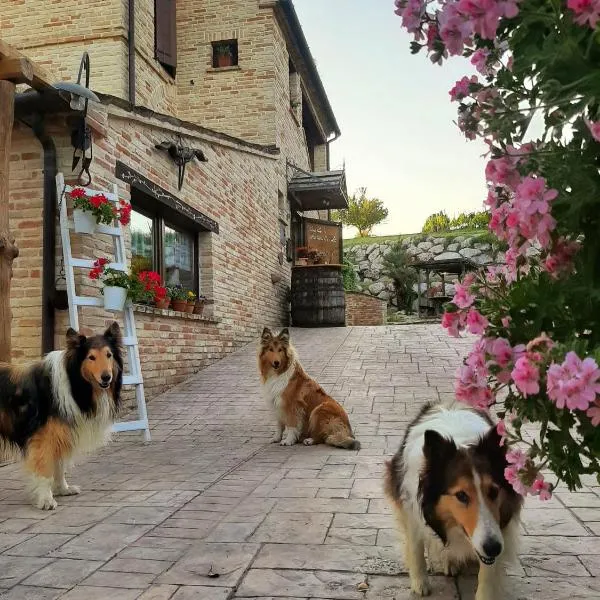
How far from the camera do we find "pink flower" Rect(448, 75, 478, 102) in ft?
4.93

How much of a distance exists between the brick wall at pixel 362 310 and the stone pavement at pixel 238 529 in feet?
39.5

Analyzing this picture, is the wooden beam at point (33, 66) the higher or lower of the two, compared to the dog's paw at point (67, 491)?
higher

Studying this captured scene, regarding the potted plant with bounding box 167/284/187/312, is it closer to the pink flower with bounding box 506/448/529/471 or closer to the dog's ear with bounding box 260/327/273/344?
the dog's ear with bounding box 260/327/273/344

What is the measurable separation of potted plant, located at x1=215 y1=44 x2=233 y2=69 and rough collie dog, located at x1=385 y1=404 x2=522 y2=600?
13.3 m

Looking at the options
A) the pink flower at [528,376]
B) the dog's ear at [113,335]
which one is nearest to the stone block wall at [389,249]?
the dog's ear at [113,335]

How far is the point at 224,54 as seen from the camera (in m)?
14.2

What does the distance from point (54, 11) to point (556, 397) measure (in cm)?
1207

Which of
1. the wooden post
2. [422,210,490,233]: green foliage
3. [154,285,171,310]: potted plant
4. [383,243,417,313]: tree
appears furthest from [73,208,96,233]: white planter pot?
[422,210,490,233]: green foliage

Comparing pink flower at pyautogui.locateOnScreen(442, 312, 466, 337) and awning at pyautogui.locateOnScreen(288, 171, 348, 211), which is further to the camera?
awning at pyautogui.locateOnScreen(288, 171, 348, 211)

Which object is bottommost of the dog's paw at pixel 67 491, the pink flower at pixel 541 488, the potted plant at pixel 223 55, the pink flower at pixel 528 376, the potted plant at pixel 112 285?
the dog's paw at pixel 67 491

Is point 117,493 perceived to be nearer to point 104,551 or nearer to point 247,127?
point 104,551

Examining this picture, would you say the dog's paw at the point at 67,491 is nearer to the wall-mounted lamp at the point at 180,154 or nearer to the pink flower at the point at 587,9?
the pink flower at the point at 587,9

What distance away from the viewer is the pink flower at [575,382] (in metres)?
1.07

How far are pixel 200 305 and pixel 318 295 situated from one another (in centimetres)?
483
